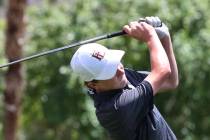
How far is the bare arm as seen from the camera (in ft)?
13.0

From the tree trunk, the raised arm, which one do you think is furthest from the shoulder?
the tree trunk

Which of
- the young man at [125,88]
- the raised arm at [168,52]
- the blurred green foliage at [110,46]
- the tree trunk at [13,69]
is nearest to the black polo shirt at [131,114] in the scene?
the young man at [125,88]

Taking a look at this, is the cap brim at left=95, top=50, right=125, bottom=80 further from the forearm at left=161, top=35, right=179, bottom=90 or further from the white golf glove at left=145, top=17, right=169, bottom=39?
the forearm at left=161, top=35, right=179, bottom=90

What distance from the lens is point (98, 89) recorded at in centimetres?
405

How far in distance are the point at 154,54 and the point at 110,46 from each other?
729 centimetres

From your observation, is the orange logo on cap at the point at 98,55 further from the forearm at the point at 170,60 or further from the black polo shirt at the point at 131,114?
the forearm at the point at 170,60

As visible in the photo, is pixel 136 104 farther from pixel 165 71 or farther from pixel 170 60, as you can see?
pixel 170 60

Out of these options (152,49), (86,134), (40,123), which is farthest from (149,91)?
(40,123)

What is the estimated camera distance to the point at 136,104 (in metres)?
3.92

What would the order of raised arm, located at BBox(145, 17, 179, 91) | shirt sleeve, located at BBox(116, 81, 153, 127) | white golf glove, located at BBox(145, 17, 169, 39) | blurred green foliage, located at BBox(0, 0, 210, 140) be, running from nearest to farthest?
shirt sleeve, located at BBox(116, 81, 153, 127), white golf glove, located at BBox(145, 17, 169, 39), raised arm, located at BBox(145, 17, 179, 91), blurred green foliage, located at BBox(0, 0, 210, 140)

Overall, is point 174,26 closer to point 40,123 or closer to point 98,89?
point 40,123

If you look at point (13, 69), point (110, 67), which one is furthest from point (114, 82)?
point (13, 69)

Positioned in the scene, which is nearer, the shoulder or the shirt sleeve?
the shirt sleeve

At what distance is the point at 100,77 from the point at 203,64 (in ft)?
24.9
